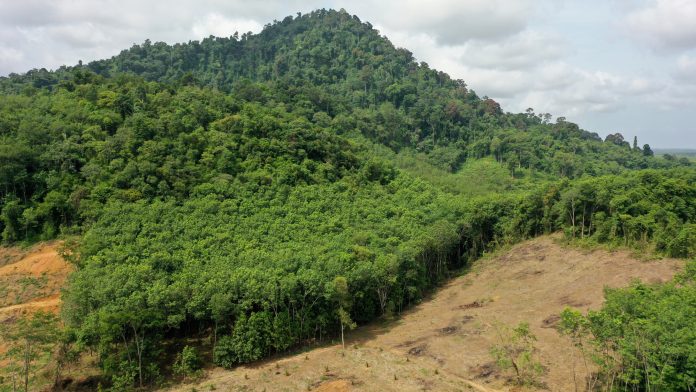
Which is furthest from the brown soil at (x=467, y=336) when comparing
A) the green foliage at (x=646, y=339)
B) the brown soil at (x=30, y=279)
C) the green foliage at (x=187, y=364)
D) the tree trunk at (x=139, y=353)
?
the brown soil at (x=30, y=279)

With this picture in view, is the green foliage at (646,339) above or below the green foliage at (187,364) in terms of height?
above

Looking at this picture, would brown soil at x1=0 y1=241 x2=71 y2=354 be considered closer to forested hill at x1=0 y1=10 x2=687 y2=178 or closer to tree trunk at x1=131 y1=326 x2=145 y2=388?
tree trunk at x1=131 y1=326 x2=145 y2=388

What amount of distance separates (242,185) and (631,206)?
40.0 meters

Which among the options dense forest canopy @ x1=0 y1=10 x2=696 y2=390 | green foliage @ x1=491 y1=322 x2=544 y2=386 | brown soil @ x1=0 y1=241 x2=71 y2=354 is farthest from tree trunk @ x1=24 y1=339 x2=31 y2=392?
green foliage @ x1=491 y1=322 x2=544 y2=386

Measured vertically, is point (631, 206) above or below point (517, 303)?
above

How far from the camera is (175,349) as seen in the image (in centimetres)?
3441

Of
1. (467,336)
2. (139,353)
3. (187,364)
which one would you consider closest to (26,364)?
(139,353)

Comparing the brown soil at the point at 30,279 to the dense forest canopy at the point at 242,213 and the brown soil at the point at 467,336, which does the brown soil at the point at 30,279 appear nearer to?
the dense forest canopy at the point at 242,213

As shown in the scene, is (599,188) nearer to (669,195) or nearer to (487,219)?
(669,195)

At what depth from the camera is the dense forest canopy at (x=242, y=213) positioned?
32.1 m

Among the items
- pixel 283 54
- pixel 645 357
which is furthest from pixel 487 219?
pixel 283 54

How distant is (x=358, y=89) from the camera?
115m

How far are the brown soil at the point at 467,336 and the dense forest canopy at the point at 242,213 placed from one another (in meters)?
2.33

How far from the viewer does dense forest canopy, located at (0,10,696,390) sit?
32125 millimetres
